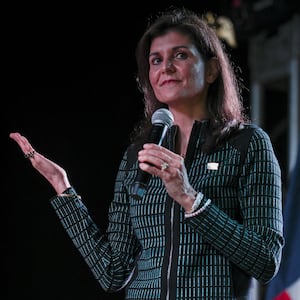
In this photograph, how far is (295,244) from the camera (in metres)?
2.75

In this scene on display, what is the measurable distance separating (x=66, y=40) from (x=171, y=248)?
3.04 meters

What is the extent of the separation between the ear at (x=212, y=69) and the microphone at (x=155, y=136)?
0.25m

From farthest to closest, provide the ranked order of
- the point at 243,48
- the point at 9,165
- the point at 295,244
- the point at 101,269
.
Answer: the point at 243,48, the point at 9,165, the point at 295,244, the point at 101,269

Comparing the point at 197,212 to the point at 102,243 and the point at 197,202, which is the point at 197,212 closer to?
the point at 197,202

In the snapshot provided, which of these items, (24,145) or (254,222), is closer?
(254,222)

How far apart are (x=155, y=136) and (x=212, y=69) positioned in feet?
1.39

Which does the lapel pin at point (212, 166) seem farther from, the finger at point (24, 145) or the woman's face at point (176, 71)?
the finger at point (24, 145)

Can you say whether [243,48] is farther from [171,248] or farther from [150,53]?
[171,248]

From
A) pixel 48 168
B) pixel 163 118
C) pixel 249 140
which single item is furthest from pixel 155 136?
pixel 48 168

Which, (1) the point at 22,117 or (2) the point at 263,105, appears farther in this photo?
(2) the point at 263,105

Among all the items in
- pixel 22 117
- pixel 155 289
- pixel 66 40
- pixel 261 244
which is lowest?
pixel 155 289

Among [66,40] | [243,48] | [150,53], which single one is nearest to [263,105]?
[243,48]

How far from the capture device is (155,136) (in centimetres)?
178

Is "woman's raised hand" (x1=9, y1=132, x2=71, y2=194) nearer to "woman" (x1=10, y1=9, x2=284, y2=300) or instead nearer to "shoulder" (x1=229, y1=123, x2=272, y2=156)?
"woman" (x1=10, y1=9, x2=284, y2=300)
